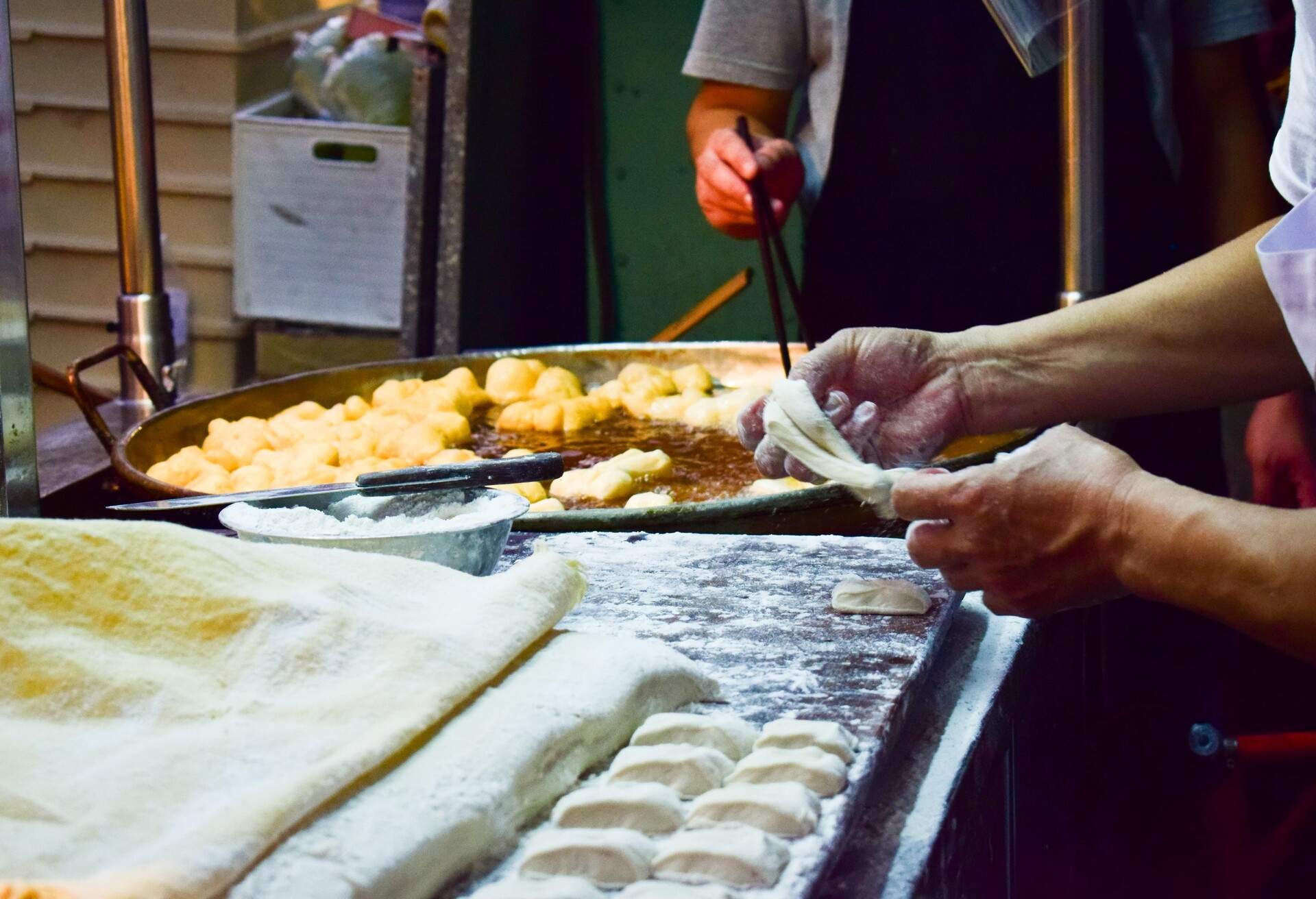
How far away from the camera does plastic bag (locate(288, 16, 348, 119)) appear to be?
501 cm

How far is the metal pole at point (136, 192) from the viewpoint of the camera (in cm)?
276

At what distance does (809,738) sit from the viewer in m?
1.12

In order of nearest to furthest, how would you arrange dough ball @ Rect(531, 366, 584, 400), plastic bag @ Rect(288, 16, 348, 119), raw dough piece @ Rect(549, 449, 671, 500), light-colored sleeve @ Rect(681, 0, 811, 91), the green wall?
1. raw dough piece @ Rect(549, 449, 671, 500)
2. dough ball @ Rect(531, 366, 584, 400)
3. light-colored sleeve @ Rect(681, 0, 811, 91)
4. the green wall
5. plastic bag @ Rect(288, 16, 348, 119)

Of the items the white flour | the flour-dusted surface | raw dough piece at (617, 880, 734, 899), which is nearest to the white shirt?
the flour-dusted surface

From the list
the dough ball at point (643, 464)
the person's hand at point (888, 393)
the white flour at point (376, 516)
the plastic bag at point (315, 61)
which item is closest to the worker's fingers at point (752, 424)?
the person's hand at point (888, 393)

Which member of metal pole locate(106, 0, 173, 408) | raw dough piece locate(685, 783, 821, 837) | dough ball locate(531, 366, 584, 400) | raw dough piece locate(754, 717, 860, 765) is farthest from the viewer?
dough ball locate(531, 366, 584, 400)

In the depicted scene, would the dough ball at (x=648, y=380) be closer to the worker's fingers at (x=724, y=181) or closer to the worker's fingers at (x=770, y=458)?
the worker's fingers at (x=724, y=181)

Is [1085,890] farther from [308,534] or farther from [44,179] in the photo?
[44,179]

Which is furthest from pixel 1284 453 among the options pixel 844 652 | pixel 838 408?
pixel 844 652

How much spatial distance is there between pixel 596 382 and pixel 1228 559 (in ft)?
7.37

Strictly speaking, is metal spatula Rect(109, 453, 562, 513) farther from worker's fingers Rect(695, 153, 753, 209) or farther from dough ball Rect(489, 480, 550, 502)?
worker's fingers Rect(695, 153, 753, 209)

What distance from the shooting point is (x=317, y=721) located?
1038 millimetres

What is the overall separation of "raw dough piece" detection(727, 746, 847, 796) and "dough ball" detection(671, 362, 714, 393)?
2.11m

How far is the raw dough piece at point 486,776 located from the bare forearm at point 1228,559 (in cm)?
49
